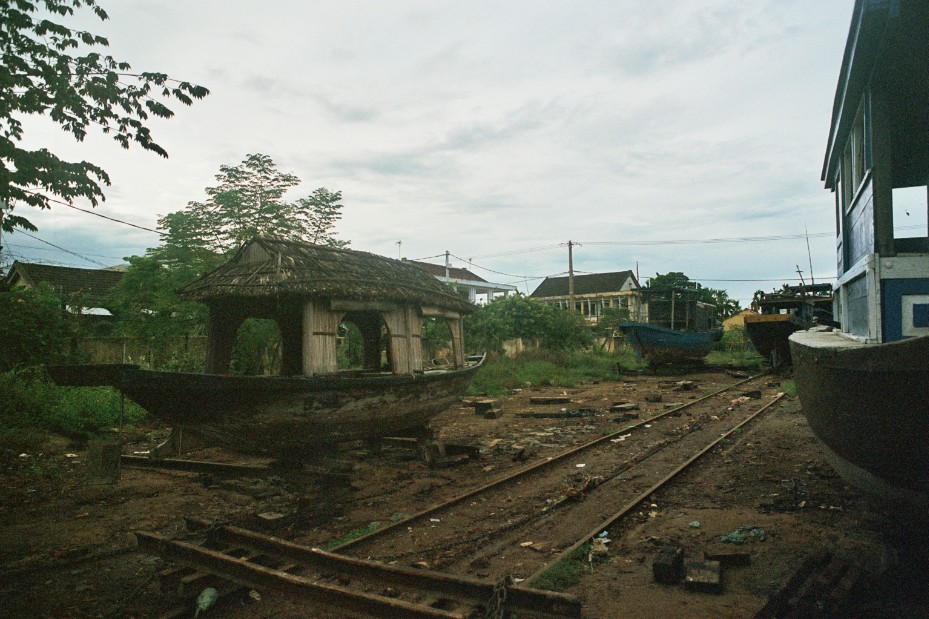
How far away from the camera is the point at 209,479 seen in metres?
6.62

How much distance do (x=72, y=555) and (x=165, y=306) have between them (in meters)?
7.52

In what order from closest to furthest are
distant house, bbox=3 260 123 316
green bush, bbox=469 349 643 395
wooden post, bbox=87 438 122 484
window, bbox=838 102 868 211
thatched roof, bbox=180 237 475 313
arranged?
window, bbox=838 102 868 211
wooden post, bbox=87 438 122 484
thatched roof, bbox=180 237 475 313
green bush, bbox=469 349 643 395
distant house, bbox=3 260 123 316

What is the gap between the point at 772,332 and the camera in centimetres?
2103

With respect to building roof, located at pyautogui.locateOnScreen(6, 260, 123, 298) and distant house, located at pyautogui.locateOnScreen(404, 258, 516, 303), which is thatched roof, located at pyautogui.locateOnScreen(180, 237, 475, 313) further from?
distant house, located at pyautogui.locateOnScreen(404, 258, 516, 303)

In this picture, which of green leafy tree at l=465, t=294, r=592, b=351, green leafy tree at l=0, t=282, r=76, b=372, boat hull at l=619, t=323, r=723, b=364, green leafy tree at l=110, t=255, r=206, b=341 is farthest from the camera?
boat hull at l=619, t=323, r=723, b=364

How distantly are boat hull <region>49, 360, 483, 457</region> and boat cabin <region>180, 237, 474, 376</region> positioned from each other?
0.51m

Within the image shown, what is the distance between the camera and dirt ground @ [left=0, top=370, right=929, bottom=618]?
3.64 metres

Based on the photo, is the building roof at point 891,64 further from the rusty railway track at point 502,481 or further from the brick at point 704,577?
the rusty railway track at point 502,481

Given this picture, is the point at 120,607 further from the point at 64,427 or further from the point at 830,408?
the point at 64,427

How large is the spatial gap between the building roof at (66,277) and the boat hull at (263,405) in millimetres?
22477

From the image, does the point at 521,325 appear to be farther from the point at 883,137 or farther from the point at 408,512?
the point at 883,137

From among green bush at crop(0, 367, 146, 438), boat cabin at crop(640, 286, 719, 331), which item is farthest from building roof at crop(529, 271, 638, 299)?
green bush at crop(0, 367, 146, 438)

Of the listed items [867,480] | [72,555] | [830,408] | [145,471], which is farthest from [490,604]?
[145,471]

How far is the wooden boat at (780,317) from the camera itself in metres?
20.3
